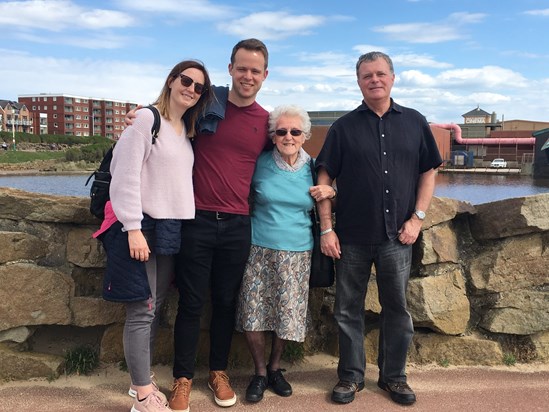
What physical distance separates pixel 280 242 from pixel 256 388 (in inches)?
36.8

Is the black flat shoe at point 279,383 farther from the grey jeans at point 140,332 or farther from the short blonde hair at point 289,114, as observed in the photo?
the short blonde hair at point 289,114

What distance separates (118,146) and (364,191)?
4.77ft

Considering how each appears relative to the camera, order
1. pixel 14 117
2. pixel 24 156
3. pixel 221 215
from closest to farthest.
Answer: pixel 221 215 → pixel 24 156 → pixel 14 117

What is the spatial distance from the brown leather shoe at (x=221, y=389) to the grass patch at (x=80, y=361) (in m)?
0.84

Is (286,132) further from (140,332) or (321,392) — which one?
(321,392)

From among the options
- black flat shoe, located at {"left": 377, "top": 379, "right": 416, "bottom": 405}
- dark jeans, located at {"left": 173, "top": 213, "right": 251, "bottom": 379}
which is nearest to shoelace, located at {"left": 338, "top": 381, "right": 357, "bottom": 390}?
black flat shoe, located at {"left": 377, "top": 379, "right": 416, "bottom": 405}

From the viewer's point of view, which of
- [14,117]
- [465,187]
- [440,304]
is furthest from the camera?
[14,117]

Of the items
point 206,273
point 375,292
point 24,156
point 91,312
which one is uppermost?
point 206,273

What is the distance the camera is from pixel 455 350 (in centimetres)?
368

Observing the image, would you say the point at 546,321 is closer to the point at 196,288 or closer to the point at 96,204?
the point at 196,288

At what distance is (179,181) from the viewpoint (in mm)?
2824

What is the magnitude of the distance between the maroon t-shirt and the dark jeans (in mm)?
96

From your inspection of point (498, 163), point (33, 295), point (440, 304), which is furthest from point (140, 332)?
point (498, 163)

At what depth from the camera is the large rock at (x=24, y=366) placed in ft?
10.6
